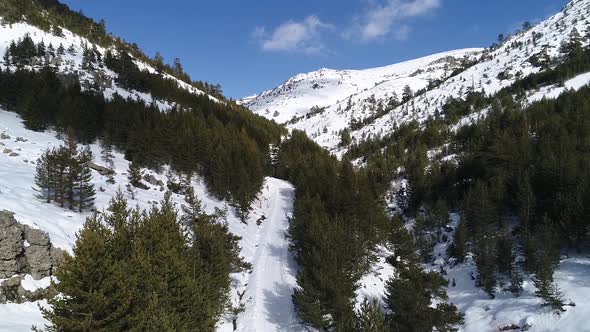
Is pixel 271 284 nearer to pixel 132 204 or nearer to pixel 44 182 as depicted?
pixel 132 204

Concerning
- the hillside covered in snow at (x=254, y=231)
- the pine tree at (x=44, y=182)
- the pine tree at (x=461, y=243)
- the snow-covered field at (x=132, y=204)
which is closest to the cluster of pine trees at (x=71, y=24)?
the hillside covered in snow at (x=254, y=231)

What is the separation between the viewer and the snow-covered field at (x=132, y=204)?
2469 centimetres

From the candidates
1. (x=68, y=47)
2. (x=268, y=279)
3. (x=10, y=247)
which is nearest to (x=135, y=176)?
(x=268, y=279)

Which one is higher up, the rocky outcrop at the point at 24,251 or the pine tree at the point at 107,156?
the pine tree at the point at 107,156

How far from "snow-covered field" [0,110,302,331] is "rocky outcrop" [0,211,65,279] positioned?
87cm

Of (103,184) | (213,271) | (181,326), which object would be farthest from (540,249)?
(103,184)

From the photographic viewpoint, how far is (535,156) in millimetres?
56188

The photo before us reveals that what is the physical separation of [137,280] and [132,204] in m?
23.3

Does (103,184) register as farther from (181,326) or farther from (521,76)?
(521,76)

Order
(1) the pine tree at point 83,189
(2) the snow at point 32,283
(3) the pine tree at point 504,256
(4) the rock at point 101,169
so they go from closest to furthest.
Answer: (2) the snow at point 32,283, (1) the pine tree at point 83,189, (3) the pine tree at point 504,256, (4) the rock at point 101,169

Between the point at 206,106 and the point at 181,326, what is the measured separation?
101859 mm

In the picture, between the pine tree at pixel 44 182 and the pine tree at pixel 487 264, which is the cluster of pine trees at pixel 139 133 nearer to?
the pine tree at pixel 44 182

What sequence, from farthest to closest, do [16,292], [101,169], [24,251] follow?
[101,169], [24,251], [16,292]

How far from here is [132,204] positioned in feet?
127
